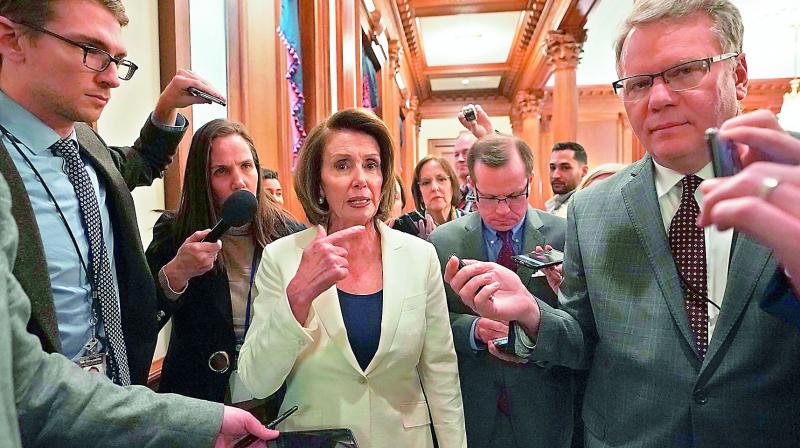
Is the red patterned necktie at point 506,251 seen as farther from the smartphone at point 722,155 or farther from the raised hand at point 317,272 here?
the smartphone at point 722,155

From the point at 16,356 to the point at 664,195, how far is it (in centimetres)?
133

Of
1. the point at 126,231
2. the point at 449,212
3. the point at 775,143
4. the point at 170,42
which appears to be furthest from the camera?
the point at 449,212

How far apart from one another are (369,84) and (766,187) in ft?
20.0

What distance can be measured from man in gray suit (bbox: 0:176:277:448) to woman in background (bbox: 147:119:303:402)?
63cm

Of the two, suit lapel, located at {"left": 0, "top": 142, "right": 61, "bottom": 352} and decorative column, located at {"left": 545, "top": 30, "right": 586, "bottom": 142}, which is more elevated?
decorative column, located at {"left": 545, "top": 30, "right": 586, "bottom": 142}

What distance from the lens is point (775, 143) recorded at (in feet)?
2.23

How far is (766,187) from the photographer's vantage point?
610 mm

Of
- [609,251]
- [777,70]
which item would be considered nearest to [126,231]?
[609,251]

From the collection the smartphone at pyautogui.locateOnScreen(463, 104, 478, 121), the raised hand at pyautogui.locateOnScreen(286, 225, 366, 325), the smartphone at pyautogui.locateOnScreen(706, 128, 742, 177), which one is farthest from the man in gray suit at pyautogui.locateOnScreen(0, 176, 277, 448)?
the smartphone at pyautogui.locateOnScreen(463, 104, 478, 121)

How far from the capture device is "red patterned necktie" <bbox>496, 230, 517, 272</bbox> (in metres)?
1.93

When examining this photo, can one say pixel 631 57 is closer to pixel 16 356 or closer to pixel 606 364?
pixel 606 364

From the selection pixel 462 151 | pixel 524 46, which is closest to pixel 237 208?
pixel 462 151

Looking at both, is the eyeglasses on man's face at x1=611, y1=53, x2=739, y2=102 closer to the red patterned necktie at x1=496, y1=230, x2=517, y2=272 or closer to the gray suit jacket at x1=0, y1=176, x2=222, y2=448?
the red patterned necktie at x1=496, y1=230, x2=517, y2=272

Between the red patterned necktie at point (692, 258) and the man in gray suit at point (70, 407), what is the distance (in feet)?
3.06
